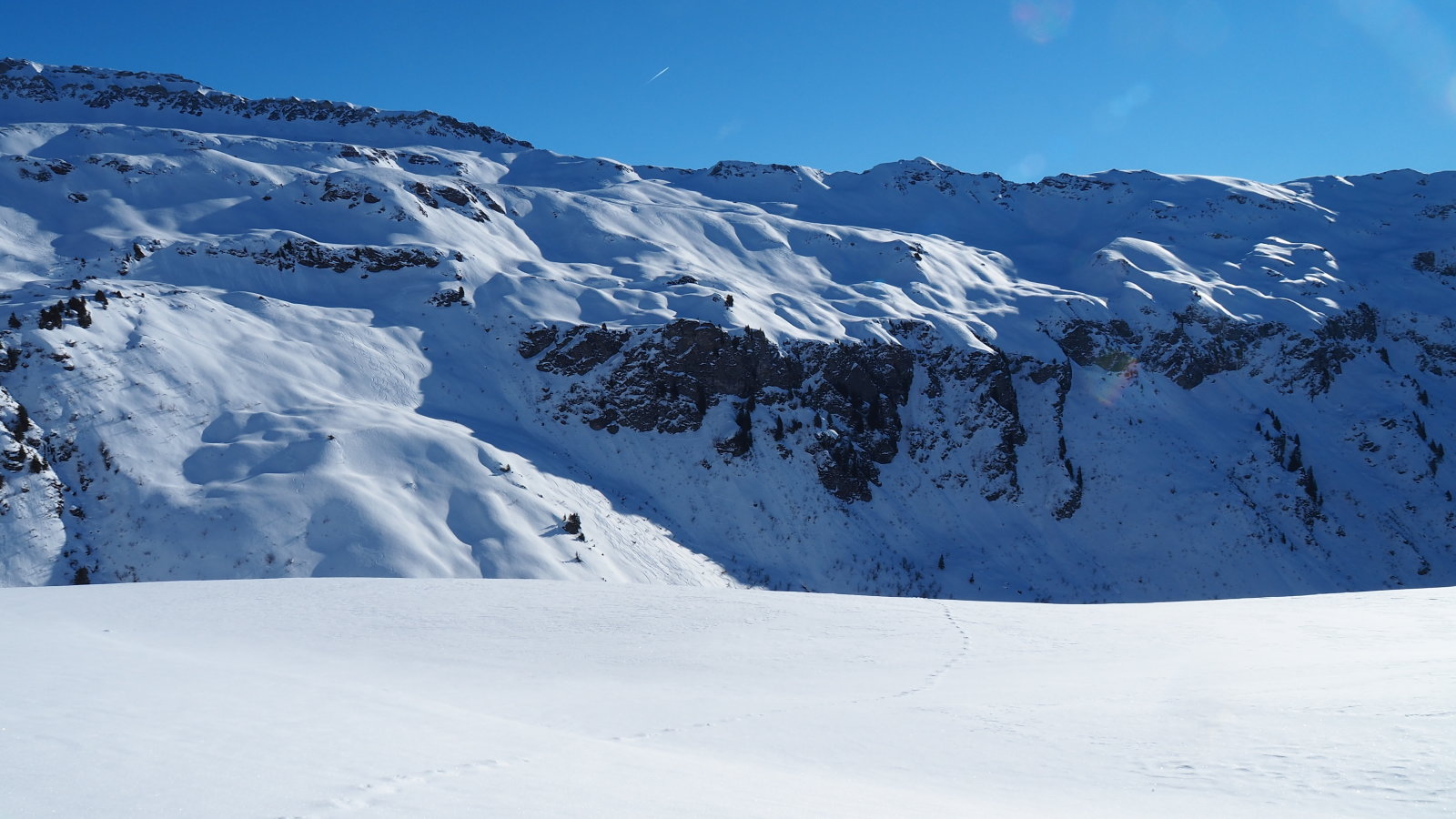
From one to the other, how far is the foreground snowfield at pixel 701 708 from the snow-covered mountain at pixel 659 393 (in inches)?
630

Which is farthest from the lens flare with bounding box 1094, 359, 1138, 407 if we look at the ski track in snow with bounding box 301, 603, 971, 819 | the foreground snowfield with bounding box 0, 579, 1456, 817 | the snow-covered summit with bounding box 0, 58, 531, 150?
the snow-covered summit with bounding box 0, 58, 531, 150

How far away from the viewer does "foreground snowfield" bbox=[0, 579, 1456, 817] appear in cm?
580

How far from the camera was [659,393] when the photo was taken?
46344 millimetres

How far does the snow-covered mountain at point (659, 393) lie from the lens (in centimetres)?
3088

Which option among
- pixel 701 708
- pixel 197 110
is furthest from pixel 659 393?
pixel 197 110

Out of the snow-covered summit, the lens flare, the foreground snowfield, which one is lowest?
the foreground snowfield

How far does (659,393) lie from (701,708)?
36918 millimetres

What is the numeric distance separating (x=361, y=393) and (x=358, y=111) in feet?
262

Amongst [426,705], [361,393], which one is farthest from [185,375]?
[426,705]

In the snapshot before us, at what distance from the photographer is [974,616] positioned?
55.2 feet

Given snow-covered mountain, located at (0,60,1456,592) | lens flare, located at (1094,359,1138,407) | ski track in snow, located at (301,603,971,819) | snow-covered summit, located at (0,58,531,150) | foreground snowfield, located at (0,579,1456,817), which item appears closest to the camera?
ski track in snow, located at (301,603,971,819)

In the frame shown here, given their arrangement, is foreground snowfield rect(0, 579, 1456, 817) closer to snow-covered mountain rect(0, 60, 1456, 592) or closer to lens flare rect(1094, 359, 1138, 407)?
snow-covered mountain rect(0, 60, 1456, 592)

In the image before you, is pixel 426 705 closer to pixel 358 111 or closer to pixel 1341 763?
pixel 1341 763

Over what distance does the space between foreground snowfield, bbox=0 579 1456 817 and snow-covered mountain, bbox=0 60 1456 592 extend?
52.5 ft
